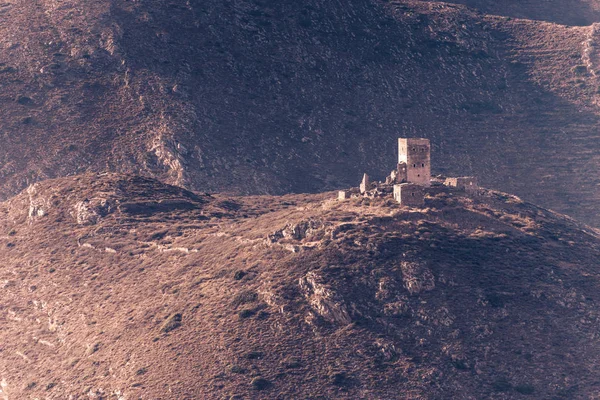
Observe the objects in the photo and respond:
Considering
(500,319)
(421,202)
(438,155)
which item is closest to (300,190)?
(438,155)

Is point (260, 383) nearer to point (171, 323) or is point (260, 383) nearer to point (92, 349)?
point (171, 323)

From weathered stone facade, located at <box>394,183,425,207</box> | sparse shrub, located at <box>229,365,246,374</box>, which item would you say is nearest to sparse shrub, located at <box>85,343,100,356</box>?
sparse shrub, located at <box>229,365,246,374</box>

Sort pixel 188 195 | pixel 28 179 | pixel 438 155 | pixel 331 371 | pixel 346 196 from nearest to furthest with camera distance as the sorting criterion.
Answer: pixel 331 371
pixel 346 196
pixel 188 195
pixel 28 179
pixel 438 155

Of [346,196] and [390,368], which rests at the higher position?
[346,196]

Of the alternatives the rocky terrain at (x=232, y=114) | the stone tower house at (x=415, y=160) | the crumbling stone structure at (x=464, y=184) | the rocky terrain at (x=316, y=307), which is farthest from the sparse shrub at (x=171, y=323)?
the rocky terrain at (x=232, y=114)

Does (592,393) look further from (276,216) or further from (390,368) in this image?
(276,216)

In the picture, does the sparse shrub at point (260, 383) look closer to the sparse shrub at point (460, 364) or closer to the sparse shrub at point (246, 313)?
the sparse shrub at point (246, 313)

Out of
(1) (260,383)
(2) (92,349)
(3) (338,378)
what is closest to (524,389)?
(3) (338,378)
